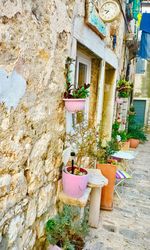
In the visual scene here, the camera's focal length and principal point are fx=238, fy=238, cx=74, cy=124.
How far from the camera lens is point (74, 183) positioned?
2385mm

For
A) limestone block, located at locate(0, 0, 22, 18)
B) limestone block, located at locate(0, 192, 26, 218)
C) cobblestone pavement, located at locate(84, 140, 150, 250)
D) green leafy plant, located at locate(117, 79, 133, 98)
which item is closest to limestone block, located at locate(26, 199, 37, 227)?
limestone block, located at locate(0, 192, 26, 218)

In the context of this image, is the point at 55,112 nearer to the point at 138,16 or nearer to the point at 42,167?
the point at 42,167

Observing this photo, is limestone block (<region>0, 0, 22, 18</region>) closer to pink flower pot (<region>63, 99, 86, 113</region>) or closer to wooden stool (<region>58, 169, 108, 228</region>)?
pink flower pot (<region>63, 99, 86, 113</region>)

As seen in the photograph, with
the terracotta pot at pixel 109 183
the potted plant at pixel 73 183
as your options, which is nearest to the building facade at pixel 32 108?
the potted plant at pixel 73 183

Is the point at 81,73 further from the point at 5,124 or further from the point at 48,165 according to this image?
the point at 5,124

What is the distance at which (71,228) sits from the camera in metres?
2.57

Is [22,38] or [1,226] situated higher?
[22,38]

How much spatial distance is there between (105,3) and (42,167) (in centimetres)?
260

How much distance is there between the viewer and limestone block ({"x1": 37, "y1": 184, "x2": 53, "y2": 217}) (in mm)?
2154

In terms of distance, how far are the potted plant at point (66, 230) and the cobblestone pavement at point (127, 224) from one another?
46cm

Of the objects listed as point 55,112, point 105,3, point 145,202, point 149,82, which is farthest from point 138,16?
point 149,82

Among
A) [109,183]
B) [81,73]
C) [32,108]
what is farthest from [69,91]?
[109,183]

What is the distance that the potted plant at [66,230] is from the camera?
2361 millimetres

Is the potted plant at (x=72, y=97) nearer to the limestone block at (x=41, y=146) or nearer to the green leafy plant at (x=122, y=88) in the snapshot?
the limestone block at (x=41, y=146)
